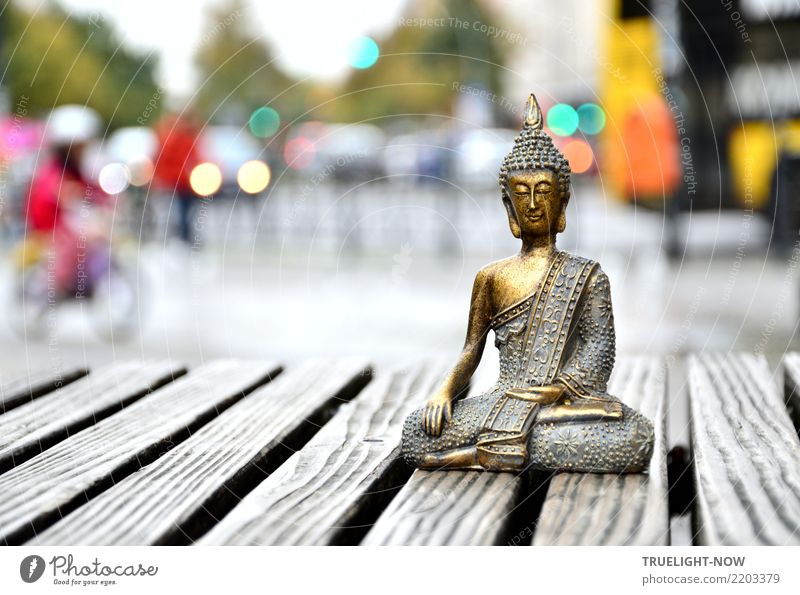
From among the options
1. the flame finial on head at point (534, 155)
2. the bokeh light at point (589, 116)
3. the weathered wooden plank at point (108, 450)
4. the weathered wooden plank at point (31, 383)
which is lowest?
the weathered wooden plank at point (108, 450)

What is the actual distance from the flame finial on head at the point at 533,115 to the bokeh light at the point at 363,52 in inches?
131

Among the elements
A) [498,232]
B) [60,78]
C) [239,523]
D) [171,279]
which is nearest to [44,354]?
[171,279]

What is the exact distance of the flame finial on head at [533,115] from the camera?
2.13m

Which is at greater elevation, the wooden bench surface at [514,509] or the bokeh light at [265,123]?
the bokeh light at [265,123]

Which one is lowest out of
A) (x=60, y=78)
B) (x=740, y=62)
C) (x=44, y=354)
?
(x=44, y=354)

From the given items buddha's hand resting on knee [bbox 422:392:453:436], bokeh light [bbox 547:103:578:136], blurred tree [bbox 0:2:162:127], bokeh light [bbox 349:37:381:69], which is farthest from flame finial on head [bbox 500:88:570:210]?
blurred tree [bbox 0:2:162:127]

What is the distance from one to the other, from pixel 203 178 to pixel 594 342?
1054 cm

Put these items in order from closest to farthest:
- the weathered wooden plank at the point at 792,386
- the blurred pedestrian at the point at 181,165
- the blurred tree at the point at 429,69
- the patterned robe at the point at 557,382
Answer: the patterned robe at the point at 557,382 → the weathered wooden plank at the point at 792,386 → the blurred pedestrian at the point at 181,165 → the blurred tree at the point at 429,69

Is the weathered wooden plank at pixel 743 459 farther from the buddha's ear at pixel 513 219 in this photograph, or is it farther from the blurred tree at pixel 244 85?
the blurred tree at pixel 244 85

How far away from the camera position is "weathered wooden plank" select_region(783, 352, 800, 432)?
2434 millimetres

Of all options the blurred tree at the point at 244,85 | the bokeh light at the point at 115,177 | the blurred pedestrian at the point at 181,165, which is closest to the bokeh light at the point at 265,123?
the blurred tree at the point at 244,85
